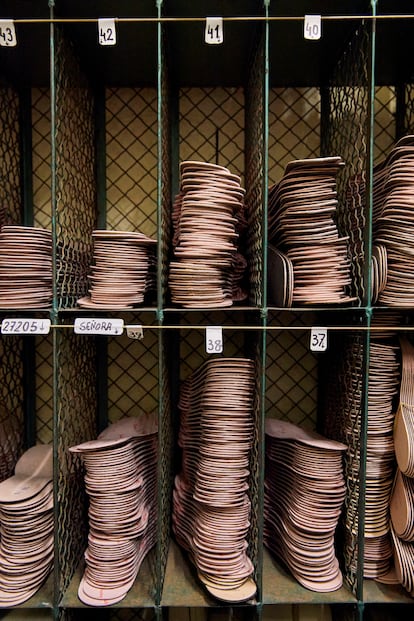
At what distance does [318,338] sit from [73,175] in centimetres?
144

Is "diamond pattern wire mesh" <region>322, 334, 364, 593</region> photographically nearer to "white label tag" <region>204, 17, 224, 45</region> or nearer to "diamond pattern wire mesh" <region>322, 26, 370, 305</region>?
"diamond pattern wire mesh" <region>322, 26, 370, 305</region>

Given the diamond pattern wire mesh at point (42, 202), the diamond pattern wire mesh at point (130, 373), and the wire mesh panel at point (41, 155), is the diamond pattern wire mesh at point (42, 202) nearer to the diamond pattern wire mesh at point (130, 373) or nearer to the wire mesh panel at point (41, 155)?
the wire mesh panel at point (41, 155)

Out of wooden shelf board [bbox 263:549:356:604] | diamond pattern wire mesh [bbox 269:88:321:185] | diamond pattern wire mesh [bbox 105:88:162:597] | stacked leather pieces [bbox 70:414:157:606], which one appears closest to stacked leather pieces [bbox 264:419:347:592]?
wooden shelf board [bbox 263:549:356:604]

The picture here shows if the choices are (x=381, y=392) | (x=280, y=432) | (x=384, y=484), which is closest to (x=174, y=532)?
(x=280, y=432)

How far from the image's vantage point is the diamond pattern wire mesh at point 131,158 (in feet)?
7.54

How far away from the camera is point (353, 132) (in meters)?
1.85

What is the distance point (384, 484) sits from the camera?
174 cm

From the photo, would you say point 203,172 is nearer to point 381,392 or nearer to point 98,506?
point 381,392

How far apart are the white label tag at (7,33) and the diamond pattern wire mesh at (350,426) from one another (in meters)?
1.93

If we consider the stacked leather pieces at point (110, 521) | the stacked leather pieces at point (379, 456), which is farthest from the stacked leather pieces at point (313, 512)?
the stacked leather pieces at point (110, 521)

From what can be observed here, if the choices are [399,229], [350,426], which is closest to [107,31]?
[399,229]

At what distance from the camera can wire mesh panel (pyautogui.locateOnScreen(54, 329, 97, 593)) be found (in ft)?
5.51

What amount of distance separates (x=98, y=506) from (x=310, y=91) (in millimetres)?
2446

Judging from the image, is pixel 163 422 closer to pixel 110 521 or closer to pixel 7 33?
pixel 110 521
